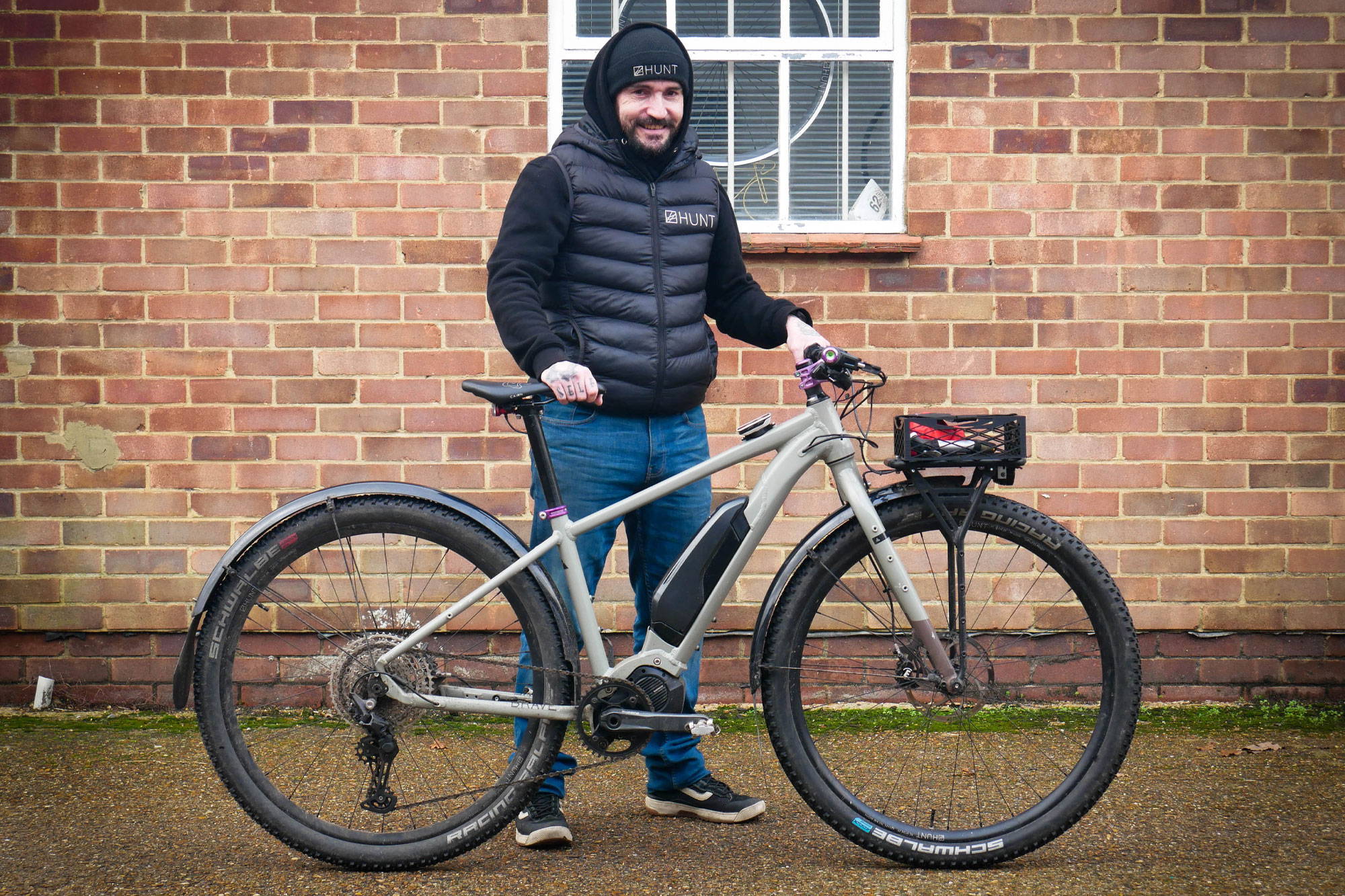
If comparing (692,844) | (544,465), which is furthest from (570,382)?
(692,844)

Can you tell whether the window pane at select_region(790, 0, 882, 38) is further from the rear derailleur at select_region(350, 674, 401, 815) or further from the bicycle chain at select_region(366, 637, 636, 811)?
the rear derailleur at select_region(350, 674, 401, 815)

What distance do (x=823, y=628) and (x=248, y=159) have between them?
285 cm

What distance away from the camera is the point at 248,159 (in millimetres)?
4484

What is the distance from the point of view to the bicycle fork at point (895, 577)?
296 cm

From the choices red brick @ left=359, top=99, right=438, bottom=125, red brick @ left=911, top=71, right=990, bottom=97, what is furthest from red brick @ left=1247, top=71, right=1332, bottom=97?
red brick @ left=359, top=99, right=438, bottom=125

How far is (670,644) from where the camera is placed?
121 inches

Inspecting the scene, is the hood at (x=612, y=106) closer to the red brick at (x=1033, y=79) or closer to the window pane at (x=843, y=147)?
the window pane at (x=843, y=147)

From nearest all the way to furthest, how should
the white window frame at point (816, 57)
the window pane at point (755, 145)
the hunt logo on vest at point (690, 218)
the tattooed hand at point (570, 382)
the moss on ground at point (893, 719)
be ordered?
the tattooed hand at point (570, 382), the hunt logo on vest at point (690, 218), the moss on ground at point (893, 719), the white window frame at point (816, 57), the window pane at point (755, 145)

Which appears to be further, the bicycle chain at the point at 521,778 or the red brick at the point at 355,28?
the red brick at the point at 355,28

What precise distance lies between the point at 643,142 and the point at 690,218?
243 mm

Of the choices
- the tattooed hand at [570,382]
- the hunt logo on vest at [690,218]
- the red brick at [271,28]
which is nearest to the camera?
the tattooed hand at [570,382]

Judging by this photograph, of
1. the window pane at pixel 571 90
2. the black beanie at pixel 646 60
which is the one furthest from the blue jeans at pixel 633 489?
the window pane at pixel 571 90

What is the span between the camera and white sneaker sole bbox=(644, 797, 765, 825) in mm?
3375

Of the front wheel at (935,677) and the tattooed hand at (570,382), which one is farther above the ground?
the tattooed hand at (570,382)
